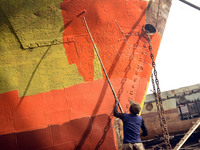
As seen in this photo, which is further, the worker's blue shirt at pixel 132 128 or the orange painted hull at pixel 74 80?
the orange painted hull at pixel 74 80

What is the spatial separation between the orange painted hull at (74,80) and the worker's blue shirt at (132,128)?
0.85m

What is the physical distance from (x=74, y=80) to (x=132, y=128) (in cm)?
154

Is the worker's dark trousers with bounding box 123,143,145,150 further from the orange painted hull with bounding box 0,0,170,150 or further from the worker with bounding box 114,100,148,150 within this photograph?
the orange painted hull with bounding box 0,0,170,150

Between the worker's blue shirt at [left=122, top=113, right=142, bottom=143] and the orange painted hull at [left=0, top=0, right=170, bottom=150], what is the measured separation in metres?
0.85

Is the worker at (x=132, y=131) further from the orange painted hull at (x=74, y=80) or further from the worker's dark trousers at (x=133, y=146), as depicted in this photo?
the orange painted hull at (x=74, y=80)

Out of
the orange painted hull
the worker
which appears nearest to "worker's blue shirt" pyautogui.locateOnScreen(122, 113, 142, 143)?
the worker

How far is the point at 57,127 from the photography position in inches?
117

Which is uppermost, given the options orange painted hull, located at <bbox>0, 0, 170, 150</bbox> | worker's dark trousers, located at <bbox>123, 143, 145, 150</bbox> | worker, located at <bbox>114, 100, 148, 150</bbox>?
orange painted hull, located at <bbox>0, 0, 170, 150</bbox>

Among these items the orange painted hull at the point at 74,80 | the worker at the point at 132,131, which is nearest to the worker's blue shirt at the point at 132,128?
the worker at the point at 132,131

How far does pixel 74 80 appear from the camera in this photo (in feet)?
10.4

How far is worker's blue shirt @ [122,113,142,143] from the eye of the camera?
2.17 metres

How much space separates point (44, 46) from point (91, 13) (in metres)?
1.27

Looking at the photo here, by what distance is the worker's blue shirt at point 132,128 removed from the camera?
7.11ft

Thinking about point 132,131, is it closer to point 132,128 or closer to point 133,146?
point 132,128
